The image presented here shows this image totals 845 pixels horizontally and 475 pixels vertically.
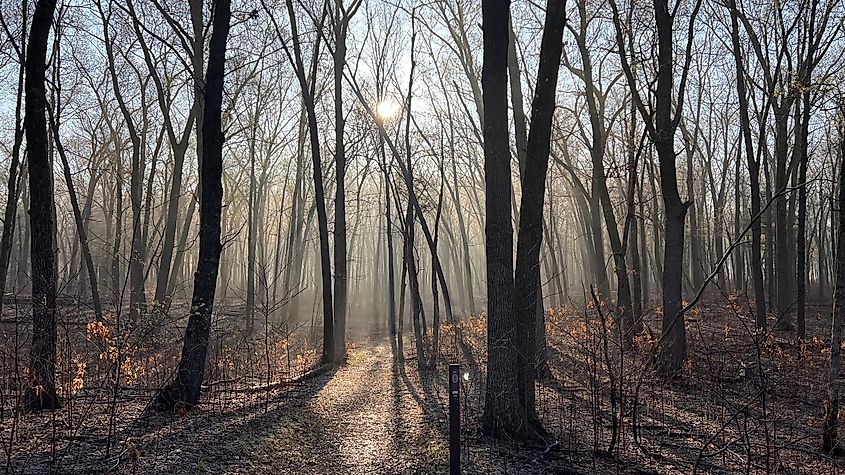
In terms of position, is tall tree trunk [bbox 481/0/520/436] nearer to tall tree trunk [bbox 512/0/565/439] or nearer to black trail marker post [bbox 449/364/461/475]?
tall tree trunk [bbox 512/0/565/439]

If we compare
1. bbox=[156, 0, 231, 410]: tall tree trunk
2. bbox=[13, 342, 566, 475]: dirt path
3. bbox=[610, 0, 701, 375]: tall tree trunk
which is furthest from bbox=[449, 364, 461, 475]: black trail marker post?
bbox=[610, 0, 701, 375]: tall tree trunk

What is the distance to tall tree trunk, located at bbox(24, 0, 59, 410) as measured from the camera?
7031 mm

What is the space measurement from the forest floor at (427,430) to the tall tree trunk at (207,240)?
398 millimetres

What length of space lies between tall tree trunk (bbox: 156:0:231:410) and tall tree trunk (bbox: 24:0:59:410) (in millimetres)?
1452

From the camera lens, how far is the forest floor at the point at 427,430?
5.88 m

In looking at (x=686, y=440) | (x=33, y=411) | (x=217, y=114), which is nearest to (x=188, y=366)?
(x=33, y=411)

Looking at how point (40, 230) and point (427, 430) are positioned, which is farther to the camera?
point (427, 430)

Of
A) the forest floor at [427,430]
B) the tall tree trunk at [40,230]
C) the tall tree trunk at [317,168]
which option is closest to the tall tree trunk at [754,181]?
the forest floor at [427,430]

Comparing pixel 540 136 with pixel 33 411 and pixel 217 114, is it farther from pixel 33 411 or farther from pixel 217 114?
pixel 33 411

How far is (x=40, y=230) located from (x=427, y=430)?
5569 millimetres

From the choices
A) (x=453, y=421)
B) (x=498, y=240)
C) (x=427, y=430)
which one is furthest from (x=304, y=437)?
(x=498, y=240)

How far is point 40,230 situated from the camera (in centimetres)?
724

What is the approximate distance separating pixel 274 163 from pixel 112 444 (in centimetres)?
2705

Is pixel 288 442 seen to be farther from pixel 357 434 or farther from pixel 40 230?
pixel 40 230
